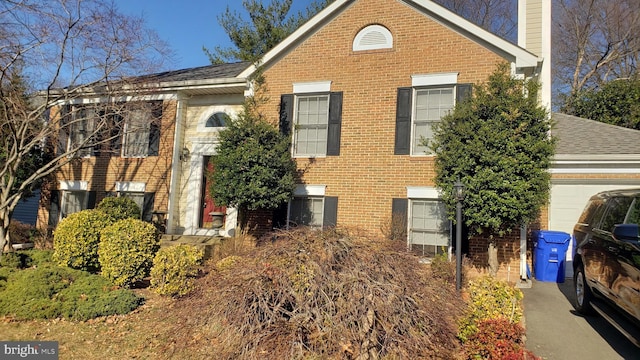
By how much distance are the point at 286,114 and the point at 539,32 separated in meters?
6.91

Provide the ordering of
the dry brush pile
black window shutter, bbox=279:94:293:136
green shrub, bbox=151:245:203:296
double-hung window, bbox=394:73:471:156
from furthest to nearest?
black window shutter, bbox=279:94:293:136, double-hung window, bbox=394:73:471:156, green shrub, bbox=151:245:203:296, the dry brush pile

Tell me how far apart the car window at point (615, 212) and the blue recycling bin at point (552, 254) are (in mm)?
2591

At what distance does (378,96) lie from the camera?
31.8 feet

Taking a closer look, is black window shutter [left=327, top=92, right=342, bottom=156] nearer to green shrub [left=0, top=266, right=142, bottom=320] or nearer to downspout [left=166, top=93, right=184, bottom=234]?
downspout [left=166, top=93, right=184, bottom=234]

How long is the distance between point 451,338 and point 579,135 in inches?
375

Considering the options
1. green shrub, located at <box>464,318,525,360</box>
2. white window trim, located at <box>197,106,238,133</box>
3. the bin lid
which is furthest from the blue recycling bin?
white window trim, located at <box>197,106,238,133</box>

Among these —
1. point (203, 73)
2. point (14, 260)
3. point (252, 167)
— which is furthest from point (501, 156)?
point (14, 260)

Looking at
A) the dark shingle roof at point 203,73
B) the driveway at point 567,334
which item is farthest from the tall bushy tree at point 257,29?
the driveway at point 567,334

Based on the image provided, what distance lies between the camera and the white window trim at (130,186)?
39.2ft

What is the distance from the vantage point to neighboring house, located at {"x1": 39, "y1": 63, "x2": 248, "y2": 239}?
37.7 feet

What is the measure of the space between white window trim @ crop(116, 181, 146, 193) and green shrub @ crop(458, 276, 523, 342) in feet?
33.7

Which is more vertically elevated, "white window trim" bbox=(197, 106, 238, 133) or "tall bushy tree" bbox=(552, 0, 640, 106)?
"tall bushy tree" bbox=(552, 0, 640, 106)

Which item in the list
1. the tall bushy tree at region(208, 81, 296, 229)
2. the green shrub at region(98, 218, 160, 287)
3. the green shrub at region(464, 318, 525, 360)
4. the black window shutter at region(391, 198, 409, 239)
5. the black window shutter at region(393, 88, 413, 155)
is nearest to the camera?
the green shrub at region(464, 318, 525, 360)

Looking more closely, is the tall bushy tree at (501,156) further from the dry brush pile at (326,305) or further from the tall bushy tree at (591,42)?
the tall bushy tree at (591,42)
